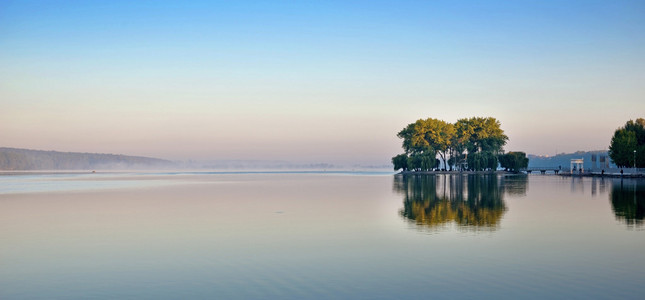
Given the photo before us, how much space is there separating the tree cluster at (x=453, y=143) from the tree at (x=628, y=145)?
90.9ft

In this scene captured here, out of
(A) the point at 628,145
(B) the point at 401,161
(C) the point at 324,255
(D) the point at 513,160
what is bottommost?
(C) the point at 324,255

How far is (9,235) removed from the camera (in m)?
21.4

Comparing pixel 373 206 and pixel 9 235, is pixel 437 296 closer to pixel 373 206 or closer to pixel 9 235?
pixel 9 235

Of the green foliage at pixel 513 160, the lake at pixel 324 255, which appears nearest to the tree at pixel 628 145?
the green foliage at pixel 513 160

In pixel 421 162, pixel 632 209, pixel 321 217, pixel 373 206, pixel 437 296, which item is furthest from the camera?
pixel 421 162

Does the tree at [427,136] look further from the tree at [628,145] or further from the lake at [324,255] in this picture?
the lake at [324,255]

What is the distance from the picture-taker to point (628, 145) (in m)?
105

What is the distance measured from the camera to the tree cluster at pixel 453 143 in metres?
131

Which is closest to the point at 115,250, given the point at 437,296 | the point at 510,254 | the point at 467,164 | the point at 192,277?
the point at 192,277

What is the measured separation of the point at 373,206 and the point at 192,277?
21301 millimetres

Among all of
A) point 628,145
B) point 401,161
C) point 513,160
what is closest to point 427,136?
point 401,161

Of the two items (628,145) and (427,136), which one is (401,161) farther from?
(628,145)

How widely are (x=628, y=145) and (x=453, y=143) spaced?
142 feet

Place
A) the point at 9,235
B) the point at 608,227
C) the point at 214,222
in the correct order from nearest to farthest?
the point at 9,235, the point at 608,227, the point at 214,222
